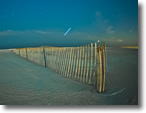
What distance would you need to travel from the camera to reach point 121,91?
9.24ft

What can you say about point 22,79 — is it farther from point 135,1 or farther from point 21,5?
point 135,1

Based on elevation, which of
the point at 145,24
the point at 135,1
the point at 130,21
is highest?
the point at 135,1

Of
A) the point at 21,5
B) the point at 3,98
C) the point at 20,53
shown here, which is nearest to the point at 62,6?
the point at 21,5

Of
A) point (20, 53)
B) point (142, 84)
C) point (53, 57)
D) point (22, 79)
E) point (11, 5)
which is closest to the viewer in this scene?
point (142, 84)

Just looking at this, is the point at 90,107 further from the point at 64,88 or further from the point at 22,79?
the point at 22,79

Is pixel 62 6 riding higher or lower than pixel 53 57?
higher

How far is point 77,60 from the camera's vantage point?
10.9 ft

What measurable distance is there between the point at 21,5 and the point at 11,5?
0.98ft

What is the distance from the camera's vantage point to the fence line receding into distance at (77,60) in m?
2.62

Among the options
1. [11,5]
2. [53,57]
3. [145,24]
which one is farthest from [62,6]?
[145,24]

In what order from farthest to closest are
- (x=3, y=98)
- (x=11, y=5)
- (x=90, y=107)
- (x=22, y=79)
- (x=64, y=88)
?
(x=11, y=5) → (x=22, y=79) → (x=64, y=88) → (x=90, y=107) → (x=3, y=98)

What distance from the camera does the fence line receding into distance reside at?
103 inches

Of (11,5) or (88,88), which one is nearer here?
(88,88)

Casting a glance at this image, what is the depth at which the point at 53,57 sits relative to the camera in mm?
4477
